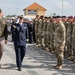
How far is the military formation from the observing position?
1228cm

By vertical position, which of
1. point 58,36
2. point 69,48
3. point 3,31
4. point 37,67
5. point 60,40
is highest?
point 3,31

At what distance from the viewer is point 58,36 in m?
12.3

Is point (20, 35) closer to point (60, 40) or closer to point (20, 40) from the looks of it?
point (20, 40)

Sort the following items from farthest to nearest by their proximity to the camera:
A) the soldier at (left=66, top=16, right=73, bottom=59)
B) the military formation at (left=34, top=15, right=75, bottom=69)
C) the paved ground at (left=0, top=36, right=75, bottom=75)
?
the soldier at (left=66, top=16, right=73, bottom=59)
the military formation at (left=34, top=15, right=75, bottom=69)
the paved ground at (left=0, top=36, right=75, bottom=75)

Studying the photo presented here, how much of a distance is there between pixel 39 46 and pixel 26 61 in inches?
271

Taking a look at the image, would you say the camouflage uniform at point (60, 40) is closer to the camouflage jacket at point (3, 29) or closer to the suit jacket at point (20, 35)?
the suit jacket at point (20, 35)

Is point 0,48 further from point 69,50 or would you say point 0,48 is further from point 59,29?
point 69,50

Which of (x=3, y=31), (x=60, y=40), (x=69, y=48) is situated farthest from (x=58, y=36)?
(x=69, y=48)

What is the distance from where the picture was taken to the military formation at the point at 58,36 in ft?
40.3

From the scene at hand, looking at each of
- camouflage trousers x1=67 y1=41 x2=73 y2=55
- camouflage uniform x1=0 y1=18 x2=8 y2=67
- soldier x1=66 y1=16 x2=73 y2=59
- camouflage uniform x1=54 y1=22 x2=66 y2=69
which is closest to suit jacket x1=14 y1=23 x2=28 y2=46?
camouflage uniform x1=0 y1=18 x2=8 y2=67

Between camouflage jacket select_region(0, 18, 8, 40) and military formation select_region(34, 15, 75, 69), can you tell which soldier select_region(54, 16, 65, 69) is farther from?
camouflage jacket select_region(0, 18, 8, 40)

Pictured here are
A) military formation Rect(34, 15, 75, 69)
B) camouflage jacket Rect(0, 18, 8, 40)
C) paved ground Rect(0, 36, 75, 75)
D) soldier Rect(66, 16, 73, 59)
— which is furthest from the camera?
soldier Rect(66, 16, 73, 59)

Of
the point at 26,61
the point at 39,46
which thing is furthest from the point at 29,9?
the point at 26,61

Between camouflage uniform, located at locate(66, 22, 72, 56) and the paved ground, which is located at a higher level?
camouflage uniform, located at locate(66, 22, 72, 56)
